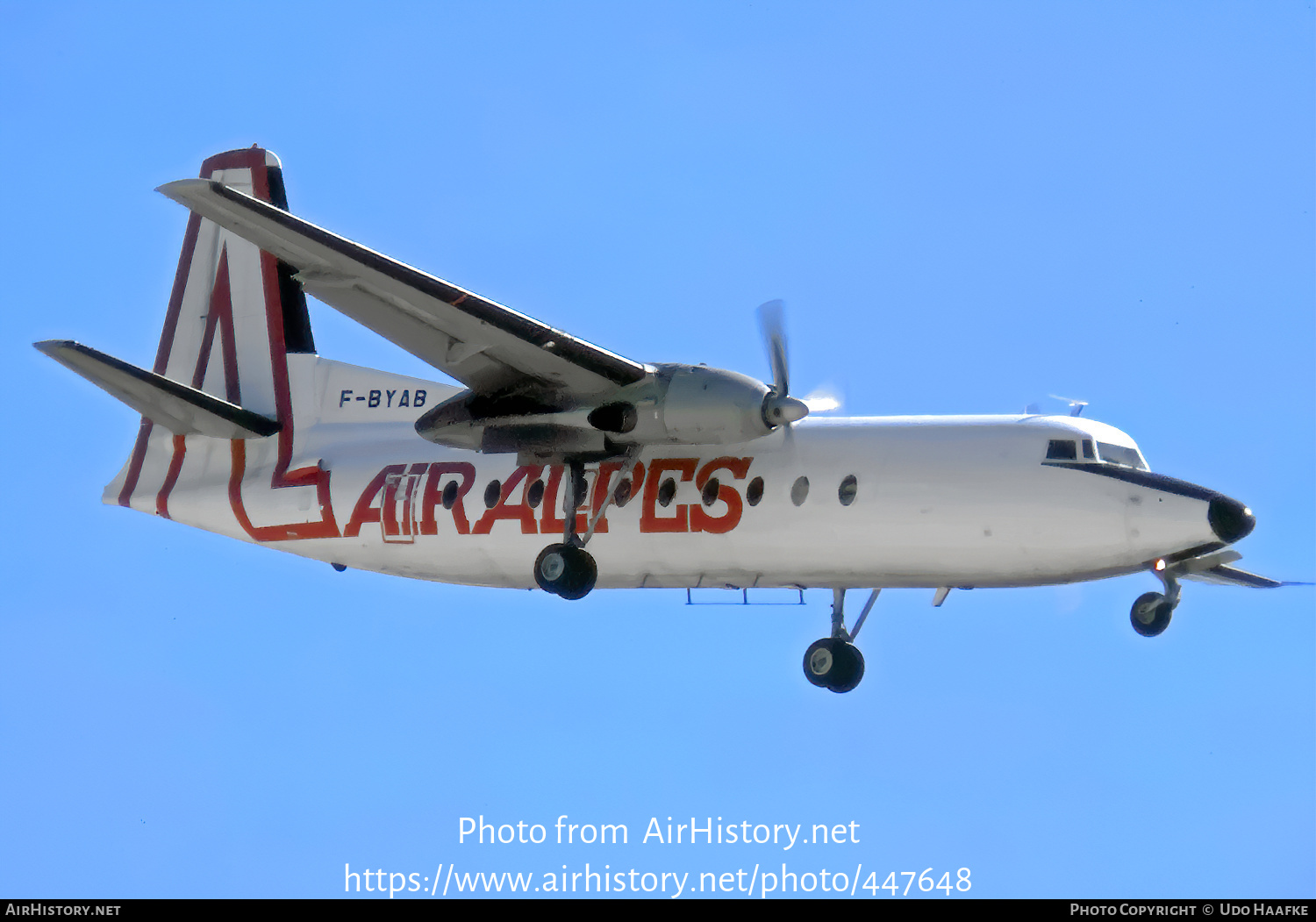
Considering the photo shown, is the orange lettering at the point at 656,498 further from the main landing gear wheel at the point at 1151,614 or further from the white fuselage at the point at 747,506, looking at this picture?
the main landing gear wheel at the point at 1151,614

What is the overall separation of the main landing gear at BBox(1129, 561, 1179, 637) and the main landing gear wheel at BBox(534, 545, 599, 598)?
625cm

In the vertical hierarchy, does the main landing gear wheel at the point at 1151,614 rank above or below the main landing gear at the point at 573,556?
below

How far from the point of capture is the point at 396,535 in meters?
20.7

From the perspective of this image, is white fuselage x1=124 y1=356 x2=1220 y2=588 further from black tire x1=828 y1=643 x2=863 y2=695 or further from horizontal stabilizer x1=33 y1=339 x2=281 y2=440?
black tire x1=828 y1=643 x2=863 y2=695

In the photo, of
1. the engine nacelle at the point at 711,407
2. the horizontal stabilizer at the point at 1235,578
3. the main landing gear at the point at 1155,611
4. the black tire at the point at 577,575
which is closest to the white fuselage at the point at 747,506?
the black tire at the point at 577,575

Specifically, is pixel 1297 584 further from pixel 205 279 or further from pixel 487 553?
pixel 205 279

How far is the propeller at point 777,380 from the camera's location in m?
17.6

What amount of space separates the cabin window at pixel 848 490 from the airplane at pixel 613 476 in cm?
2

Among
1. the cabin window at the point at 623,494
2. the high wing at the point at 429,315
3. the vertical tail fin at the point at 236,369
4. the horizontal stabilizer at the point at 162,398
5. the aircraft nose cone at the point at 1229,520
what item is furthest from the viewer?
the vertical tail fin at the point at 236,369

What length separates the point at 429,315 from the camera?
17.7 m

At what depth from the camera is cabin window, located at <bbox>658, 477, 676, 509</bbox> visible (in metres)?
18.9

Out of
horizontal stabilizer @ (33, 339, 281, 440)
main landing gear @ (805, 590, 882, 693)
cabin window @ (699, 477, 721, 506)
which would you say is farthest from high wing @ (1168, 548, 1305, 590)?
horizontal stabilizer @ (33, 339, 281, 440)

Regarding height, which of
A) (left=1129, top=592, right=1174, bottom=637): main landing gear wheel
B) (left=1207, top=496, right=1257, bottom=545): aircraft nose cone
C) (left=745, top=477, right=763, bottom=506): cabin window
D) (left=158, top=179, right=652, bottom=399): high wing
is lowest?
(left=1129, top=592, right=1174, bottom=637): main landing gear wheel

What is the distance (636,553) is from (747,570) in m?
1.41
